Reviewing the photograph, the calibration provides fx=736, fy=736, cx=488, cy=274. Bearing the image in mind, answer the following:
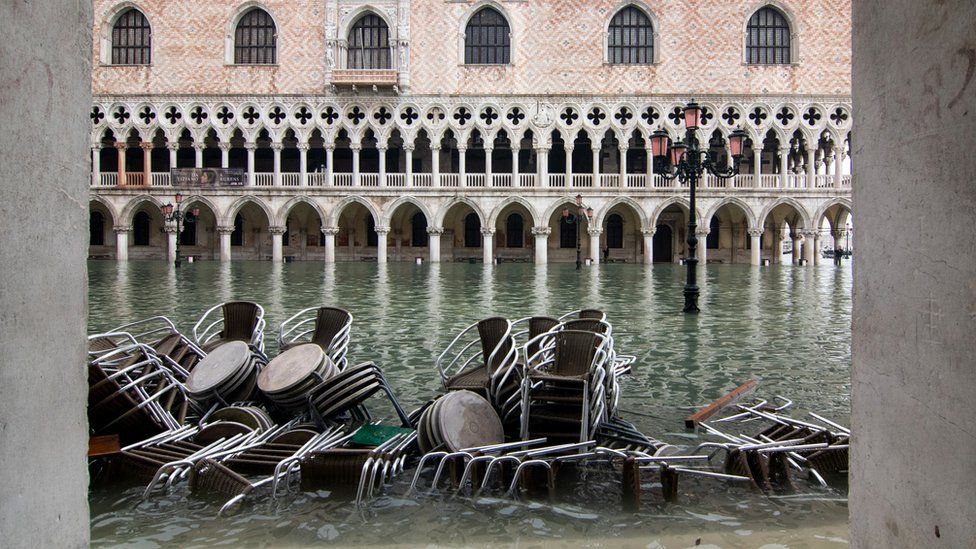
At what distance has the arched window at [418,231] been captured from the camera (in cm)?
3606

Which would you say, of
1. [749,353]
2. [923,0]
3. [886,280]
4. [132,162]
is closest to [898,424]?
[886,280]

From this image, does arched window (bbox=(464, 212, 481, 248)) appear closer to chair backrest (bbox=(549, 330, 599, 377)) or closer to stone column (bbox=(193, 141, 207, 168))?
stone column (bbox=(193, 141, 207, 168))

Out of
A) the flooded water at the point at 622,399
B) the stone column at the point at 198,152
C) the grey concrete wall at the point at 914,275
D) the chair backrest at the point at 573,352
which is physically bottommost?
the flooded water at the point at 622,399

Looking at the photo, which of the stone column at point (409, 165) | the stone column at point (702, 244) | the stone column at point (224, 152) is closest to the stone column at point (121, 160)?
the stone column at point (224, 152)

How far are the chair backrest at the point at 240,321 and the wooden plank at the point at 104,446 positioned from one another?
2.12m

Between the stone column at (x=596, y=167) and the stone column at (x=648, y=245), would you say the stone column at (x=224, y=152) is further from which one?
the stone column at (x=648, y=245)

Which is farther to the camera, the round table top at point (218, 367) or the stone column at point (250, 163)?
the stone column at point (250, 163)

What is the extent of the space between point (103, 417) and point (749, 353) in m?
6.29

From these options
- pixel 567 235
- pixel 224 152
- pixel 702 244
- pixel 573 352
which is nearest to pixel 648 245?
pixel 702 244

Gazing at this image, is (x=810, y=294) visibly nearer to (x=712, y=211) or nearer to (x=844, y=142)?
(x=712, y=211)

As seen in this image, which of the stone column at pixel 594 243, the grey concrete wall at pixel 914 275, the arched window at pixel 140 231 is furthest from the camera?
the arched window at pixel 140 231

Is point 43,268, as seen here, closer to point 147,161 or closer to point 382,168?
point 382,168

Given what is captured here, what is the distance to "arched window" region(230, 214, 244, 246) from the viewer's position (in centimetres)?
3603

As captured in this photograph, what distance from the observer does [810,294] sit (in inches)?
623
